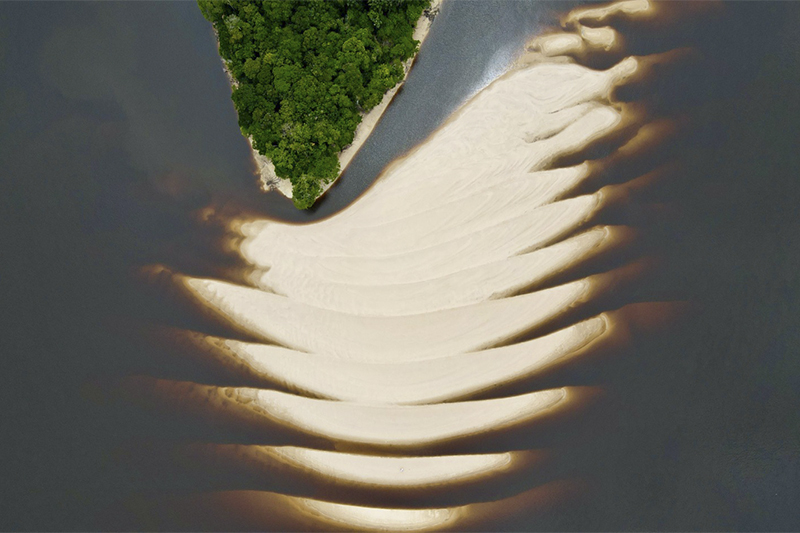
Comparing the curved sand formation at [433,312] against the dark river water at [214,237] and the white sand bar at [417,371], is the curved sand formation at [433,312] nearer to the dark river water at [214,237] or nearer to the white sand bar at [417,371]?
the white sand bar at [417,371]

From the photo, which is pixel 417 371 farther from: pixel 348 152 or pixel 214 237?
pixel 214 237

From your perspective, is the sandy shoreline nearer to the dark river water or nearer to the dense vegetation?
the dark river water

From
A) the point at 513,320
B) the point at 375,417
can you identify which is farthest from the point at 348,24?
the point at 375,417

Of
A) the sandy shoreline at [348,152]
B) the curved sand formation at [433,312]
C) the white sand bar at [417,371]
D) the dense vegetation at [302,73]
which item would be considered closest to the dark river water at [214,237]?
the sandy shoreline at [348,152]

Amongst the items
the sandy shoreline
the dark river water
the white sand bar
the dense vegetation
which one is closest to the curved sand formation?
the white sand bar

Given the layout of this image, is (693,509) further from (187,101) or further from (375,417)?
(187,101)

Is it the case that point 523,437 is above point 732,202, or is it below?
below
